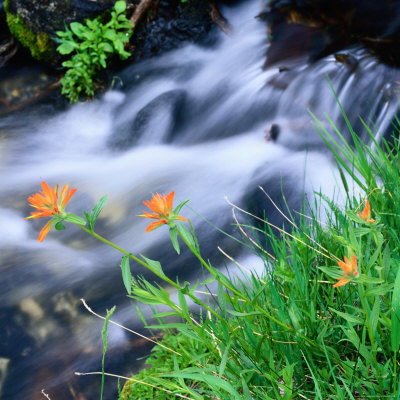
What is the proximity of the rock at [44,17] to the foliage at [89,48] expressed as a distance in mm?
151

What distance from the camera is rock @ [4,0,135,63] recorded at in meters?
5.03

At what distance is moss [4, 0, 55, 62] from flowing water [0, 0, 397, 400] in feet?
2.38

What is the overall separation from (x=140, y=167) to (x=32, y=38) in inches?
87.2

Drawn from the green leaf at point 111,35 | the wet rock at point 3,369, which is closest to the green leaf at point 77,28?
the green leaf at point 111,35

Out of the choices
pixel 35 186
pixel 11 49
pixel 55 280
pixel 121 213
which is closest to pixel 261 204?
pixel 121 213

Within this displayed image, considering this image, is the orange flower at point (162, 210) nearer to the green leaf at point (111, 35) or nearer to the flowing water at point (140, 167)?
the flowing water at point (140, 167)

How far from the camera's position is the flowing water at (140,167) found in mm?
2887

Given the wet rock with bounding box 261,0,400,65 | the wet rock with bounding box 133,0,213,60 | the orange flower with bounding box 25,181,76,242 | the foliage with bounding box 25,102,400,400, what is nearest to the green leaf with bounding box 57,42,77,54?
the wet rock with bounding box 133,0,213,60

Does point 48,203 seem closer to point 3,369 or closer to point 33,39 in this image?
point 3,369

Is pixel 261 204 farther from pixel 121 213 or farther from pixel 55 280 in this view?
pixel 55 280

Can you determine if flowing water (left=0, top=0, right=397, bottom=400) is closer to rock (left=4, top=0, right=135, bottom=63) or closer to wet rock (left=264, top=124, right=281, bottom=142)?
wet rock (left=264, top=124, right=281, bottom=142)

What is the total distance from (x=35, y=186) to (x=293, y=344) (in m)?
3.46

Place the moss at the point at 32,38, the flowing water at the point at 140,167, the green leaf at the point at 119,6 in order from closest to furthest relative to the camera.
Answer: the flowing water at the point at 140,167 < the green leaf at the point at 119,6 < the moss at the point at 32,38

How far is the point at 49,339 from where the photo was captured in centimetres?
288
